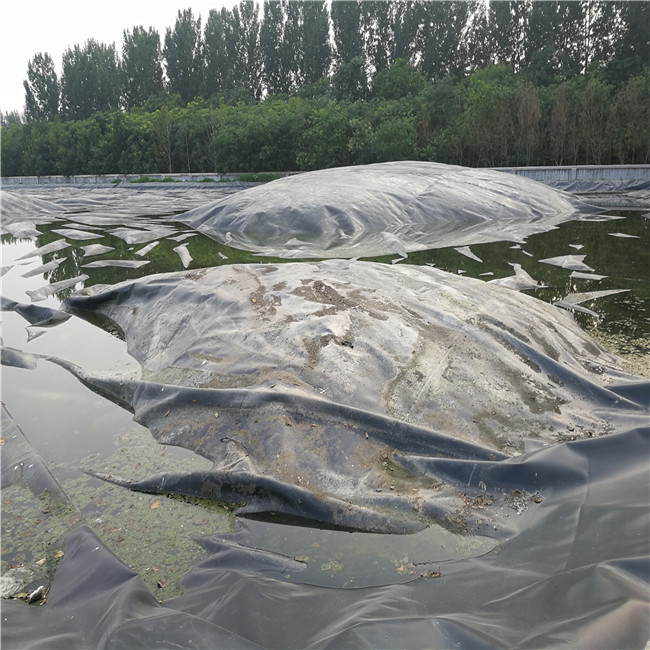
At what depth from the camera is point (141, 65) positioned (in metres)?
31.1

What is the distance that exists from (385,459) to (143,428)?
1.21 meters

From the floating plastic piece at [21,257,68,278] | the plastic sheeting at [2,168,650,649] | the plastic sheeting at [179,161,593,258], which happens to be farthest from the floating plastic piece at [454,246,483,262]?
the floating plastic piece at [21,257,68,278]

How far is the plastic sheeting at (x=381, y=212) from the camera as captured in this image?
254 inches

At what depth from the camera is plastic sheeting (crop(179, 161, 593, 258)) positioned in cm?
646

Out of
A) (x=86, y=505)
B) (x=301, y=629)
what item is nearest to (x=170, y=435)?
(x=86, y=505)

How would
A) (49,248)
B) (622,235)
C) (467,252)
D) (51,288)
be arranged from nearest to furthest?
(51,288), (467,252), (622,235), (49,248)

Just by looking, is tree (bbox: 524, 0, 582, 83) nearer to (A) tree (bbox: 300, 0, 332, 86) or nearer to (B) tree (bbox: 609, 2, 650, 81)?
(B) tree (bbox: 609, 2, 650, 81)

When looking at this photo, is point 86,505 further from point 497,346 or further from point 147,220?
point 147,220

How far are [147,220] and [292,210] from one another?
3104mm

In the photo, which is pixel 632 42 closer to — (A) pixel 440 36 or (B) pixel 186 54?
(A) pixel 440 36

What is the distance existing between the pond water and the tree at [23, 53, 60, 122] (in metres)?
30.6

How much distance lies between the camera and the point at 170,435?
2475 mm

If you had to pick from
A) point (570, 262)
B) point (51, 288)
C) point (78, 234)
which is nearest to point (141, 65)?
point (78, 234)

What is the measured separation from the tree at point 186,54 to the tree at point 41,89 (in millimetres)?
7522
